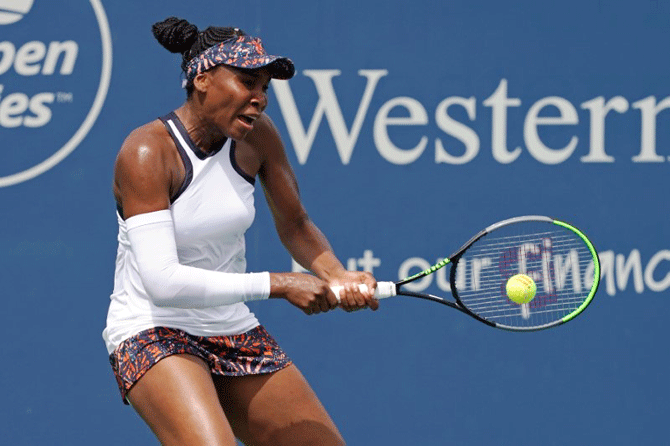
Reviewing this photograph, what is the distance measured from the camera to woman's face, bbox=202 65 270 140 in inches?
148

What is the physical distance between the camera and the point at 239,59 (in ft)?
12.3

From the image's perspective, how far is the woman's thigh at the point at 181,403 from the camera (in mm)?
3553

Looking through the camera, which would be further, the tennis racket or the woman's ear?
the tennis racket

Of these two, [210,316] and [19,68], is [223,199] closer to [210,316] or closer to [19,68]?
[210,316]

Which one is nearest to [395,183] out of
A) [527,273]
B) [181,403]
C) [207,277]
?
[527,273]

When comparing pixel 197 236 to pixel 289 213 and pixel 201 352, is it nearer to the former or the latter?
pixel 201 352

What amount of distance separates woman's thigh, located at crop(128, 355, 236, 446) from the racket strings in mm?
1049

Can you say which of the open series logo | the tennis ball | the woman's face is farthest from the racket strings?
the open series logo

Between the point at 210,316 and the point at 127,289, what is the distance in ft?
0.80

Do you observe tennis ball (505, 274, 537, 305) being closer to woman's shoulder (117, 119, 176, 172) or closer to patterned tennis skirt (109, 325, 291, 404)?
patterned tennis skirt (109, 325, 291, 404)

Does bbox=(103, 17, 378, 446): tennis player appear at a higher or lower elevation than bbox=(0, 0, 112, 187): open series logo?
lower

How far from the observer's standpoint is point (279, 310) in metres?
5.27

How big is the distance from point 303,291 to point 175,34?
800mm

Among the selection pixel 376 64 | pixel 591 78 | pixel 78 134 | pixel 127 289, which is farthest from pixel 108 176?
pixel 591 78
